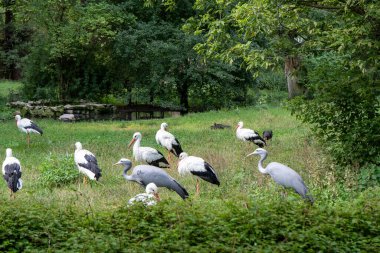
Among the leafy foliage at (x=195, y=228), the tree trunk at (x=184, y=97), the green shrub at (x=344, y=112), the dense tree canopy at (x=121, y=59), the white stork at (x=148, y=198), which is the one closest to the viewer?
the leafy foliage at (x=195, y=228)

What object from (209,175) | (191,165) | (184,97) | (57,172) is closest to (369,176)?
(209,175)

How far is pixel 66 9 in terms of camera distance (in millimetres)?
29281

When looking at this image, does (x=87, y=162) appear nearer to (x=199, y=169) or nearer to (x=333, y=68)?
(x=199, y=169)

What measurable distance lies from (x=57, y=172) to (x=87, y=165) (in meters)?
0.76

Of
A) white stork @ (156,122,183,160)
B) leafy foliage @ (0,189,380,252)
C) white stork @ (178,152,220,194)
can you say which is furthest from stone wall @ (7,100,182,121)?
leafy foliage @ (0,189,380,252)

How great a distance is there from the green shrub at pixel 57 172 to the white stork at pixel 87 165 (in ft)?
1.14

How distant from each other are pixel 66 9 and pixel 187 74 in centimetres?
645

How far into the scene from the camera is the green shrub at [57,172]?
43.4 feet

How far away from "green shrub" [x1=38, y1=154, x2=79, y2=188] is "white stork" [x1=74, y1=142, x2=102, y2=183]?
0.35 metres

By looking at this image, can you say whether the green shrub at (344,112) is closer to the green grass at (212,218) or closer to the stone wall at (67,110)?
the green grass at (212,218)

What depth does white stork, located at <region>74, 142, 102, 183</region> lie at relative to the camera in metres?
12.9

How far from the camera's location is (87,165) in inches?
520

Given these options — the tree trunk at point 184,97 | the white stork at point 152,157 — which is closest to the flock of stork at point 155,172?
the white stork at point 152,157

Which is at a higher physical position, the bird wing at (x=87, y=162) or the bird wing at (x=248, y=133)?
the bird wing at (x=248, y=133)
